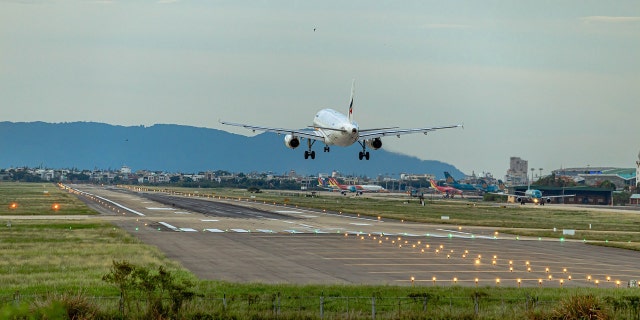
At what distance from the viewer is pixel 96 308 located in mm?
34094

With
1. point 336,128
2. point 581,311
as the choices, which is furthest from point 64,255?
point 336,128

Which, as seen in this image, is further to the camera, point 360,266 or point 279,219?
point 279,219

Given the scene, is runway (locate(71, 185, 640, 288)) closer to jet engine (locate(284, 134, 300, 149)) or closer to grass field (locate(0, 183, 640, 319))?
grass field (locate(0, 183, 640, 319))

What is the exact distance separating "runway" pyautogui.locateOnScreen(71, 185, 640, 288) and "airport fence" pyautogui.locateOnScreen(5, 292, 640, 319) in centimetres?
805

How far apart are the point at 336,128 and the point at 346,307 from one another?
5792 centimetres

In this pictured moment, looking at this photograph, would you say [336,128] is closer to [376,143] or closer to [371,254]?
[376,143]

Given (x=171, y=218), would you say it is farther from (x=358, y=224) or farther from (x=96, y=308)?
(x=96, y=308)

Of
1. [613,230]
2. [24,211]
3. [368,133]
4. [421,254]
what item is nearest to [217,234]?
[421,254]

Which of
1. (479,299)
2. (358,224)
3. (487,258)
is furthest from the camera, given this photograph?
(358,224)

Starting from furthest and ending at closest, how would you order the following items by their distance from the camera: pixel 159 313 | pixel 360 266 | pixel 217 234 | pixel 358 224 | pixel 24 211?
pixel 24 211
pixel 358 224
pixel 217 234
pixel 360 266
pixel 159 313

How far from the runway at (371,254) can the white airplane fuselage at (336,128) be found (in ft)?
29.5

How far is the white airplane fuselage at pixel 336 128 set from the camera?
93181mm

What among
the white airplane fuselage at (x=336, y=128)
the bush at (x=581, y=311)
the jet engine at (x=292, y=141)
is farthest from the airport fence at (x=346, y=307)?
the jet engine at (x=292, y=141)

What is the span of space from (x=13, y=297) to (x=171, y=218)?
6440 cm
